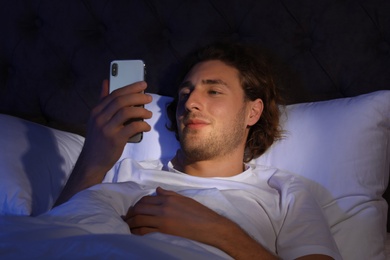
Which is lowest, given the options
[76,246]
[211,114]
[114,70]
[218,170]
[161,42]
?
[76,246]

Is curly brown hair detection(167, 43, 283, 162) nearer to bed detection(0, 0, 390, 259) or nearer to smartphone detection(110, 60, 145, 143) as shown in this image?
bed detection(0, 0, 390, 259)

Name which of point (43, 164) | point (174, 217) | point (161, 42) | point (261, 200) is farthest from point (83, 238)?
point (161, 42)

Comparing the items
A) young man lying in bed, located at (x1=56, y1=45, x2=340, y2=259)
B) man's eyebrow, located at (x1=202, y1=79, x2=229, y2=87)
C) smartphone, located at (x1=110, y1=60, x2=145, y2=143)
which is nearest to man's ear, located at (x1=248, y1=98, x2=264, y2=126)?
young man lying in bed, located at (x1=56, y1=45, x2=340, y2=259)

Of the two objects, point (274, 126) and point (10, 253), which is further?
point (274, 126)

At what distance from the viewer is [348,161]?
3.66 ft

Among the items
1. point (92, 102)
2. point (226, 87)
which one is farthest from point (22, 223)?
point (92, 102)

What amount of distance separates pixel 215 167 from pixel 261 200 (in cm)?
18

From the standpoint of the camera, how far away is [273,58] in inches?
51.7

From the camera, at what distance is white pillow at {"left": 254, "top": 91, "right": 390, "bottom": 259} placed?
3.42 ft

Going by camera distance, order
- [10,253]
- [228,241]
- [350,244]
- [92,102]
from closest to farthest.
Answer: [10,253]
[228,241]
[350,244]
[92,102]

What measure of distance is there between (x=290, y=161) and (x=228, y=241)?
0.39m

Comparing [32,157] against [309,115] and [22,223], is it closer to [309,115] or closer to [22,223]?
[22,223]

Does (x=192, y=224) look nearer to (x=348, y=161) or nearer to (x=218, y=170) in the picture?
(x=218, y=170)

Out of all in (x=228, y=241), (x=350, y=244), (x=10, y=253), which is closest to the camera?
(x=10, y=253)
